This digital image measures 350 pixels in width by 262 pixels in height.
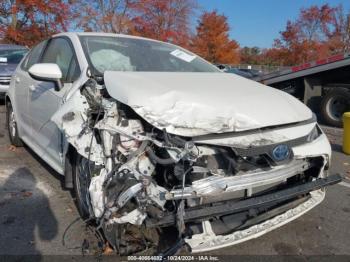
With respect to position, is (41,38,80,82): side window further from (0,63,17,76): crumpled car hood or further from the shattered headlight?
(0,63,17,76): crumpled car hood

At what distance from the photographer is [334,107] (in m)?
9.15

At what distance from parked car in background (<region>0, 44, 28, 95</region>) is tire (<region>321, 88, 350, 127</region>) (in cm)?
815

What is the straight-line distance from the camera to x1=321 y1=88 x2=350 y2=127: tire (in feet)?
29.3

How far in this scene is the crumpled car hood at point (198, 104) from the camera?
109 inches

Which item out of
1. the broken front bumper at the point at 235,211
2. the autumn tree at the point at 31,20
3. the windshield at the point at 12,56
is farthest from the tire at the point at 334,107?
the autumn tree at the point at 31,20

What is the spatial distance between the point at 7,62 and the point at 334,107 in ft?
29.6

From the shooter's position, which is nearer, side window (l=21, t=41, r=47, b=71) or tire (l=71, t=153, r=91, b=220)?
tire (l=71, t=153, r=91, b=220)

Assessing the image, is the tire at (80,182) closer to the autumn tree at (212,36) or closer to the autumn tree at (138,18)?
the autumn tree at (138,18)

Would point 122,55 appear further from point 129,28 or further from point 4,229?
point 129,28

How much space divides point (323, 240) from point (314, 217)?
0.48 meters

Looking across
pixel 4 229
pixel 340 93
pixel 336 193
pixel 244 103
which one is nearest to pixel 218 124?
pixel 244 103

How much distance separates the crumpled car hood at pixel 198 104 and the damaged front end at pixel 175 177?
0.29 feet

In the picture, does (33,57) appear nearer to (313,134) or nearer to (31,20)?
(313,134)

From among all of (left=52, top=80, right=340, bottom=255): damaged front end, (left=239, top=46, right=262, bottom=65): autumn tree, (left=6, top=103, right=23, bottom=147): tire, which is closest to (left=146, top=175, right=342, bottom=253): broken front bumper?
(left=52, top=80, right=340, bottom=255): damaged front end
